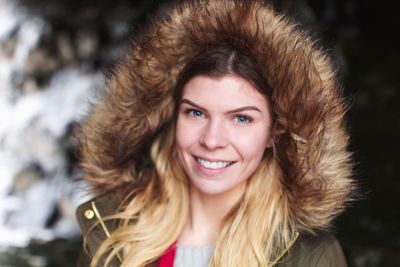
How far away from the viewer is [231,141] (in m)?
2.74

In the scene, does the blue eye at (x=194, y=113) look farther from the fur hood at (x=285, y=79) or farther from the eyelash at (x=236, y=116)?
the fur hood at (x=285, y=79)

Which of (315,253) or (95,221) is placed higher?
(95,221)

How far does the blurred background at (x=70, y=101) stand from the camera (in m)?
6.13

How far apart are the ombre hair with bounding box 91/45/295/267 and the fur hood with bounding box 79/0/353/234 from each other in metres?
0.04

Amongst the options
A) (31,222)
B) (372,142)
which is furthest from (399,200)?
(31,222)

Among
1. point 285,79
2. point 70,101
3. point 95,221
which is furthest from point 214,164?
point 70,101

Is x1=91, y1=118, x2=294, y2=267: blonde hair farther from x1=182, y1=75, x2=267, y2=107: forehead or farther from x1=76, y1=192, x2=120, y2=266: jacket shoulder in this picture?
x1=182, y1=75, x2=267, y2=107: forehead

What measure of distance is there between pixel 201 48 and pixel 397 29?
4.51 m

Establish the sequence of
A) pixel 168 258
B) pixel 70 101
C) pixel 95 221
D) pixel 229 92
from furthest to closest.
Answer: pixel 70 101 → pixel 95 221 → pixel 168 258 → pixel 229 92

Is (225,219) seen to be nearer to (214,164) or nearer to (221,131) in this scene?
(214,164)

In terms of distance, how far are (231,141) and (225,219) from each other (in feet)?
1.10

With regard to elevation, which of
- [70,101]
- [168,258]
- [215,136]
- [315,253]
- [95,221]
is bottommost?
[315,253]

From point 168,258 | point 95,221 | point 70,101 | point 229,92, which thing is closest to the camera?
point 229,92

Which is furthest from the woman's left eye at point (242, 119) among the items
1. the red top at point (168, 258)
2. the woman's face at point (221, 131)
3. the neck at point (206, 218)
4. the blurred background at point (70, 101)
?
the blurred background at point (70, 101)
